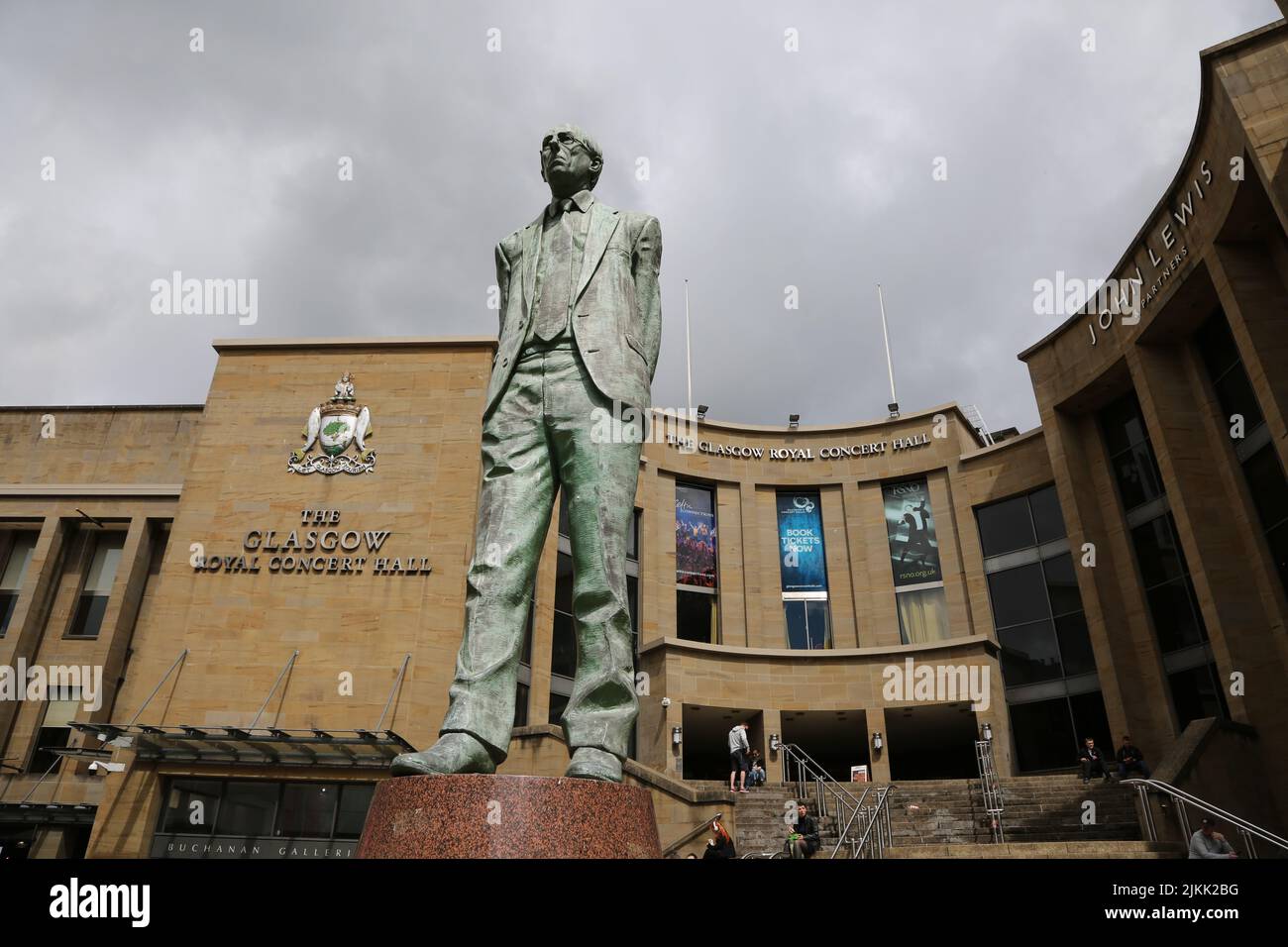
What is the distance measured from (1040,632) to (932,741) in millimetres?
6116

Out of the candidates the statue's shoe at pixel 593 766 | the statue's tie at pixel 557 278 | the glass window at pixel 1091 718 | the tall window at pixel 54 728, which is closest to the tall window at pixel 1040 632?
the glass window at pixel 1091 718

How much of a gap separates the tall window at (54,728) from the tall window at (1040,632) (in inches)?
1308

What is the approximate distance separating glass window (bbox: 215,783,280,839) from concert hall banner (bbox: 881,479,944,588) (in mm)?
Answer: 24124

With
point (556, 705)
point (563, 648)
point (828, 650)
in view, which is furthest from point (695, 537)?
point (556, 705)

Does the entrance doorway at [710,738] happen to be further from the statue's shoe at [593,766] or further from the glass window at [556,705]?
the statue's shoe at [593,766]

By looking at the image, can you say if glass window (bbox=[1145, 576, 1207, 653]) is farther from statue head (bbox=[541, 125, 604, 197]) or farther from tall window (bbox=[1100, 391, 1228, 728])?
statue head (bbox=[541, 125, 604, 197])

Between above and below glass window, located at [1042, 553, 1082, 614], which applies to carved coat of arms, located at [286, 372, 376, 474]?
above

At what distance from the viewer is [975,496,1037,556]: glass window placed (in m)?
32.5

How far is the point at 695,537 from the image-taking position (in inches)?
1398

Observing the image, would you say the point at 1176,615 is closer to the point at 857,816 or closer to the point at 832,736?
the point at 832,736

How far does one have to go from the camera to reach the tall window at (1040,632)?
28.7 metres

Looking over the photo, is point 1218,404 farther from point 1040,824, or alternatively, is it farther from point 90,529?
point 90,529

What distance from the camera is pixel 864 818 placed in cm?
1748

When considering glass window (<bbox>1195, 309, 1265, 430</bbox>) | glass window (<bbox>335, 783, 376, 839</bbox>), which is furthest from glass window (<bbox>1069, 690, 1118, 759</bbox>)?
glass window (<bbox>335, 783, 376, 839</bbox>)
